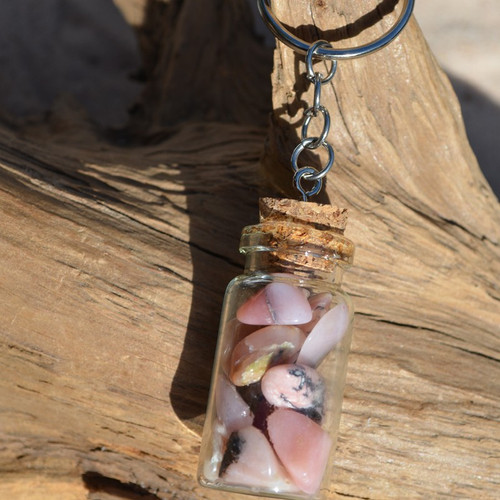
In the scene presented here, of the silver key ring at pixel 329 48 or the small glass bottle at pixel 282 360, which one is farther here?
the silver key ring at pixel 329 48

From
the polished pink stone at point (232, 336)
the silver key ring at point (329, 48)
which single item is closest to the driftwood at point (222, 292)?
the silver key ring at point (329, 48)

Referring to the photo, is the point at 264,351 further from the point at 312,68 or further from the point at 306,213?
the point at 312,68

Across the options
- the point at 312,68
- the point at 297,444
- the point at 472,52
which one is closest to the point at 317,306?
the point at 297,444

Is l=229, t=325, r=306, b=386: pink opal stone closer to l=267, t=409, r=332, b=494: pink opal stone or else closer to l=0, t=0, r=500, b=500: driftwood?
l=267, t=409, r=332, b=494: pink opal stone

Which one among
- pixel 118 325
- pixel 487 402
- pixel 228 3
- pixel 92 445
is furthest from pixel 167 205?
pixel 228 3

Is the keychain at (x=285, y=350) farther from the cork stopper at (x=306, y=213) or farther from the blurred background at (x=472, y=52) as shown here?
the blurred background at (x=472, y=52)

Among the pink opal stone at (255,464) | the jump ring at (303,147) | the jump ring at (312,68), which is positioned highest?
the jump ring at (312,68)

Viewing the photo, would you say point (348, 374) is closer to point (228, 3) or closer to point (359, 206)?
point (359, 206)
